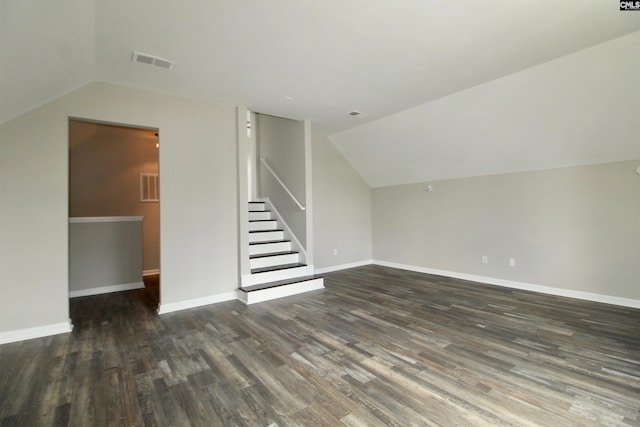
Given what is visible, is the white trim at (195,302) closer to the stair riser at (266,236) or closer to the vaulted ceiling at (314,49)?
the stair riser at (266,236)

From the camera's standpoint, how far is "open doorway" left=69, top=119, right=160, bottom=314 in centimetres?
455

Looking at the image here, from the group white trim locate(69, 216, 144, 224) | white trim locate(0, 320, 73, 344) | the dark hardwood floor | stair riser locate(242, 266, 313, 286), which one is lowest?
the dark hardwood floor

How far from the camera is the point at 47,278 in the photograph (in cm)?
302

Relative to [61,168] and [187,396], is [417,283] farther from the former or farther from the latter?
[61,168]

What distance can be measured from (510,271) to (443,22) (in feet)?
12.5

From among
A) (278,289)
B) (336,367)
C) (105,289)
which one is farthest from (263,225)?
(336,367)

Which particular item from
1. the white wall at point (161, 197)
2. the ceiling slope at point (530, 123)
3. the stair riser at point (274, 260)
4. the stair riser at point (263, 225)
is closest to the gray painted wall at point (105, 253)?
the white wall at point (161, 197)

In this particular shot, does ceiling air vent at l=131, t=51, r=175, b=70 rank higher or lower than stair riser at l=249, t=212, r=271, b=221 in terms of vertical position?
higher

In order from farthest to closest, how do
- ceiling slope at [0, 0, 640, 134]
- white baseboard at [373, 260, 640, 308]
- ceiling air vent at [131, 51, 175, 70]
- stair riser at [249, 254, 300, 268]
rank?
stair riser at [249, 254, 300, 268]
white baseboard at [373, 260, 640, 308]
ceiling air vent at [131, 51, 175, 70]
ceiling slope at [0, 0, 640, 134]

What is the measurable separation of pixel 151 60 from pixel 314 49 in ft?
5.35

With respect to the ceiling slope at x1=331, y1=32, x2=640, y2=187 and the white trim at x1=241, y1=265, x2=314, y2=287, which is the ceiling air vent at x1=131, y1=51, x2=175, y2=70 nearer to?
the white trim at x1=241, y1=265, x2=314, y2=287

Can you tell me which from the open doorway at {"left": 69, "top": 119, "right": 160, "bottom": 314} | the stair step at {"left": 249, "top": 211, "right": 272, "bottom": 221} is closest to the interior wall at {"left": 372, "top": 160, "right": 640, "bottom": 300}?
the stair step at {"left": 249, "top": 211, "right": 272, "bottom": 221}

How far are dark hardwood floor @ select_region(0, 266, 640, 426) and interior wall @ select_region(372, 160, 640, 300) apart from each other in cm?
55

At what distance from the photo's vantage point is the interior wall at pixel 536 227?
355 centimetres
